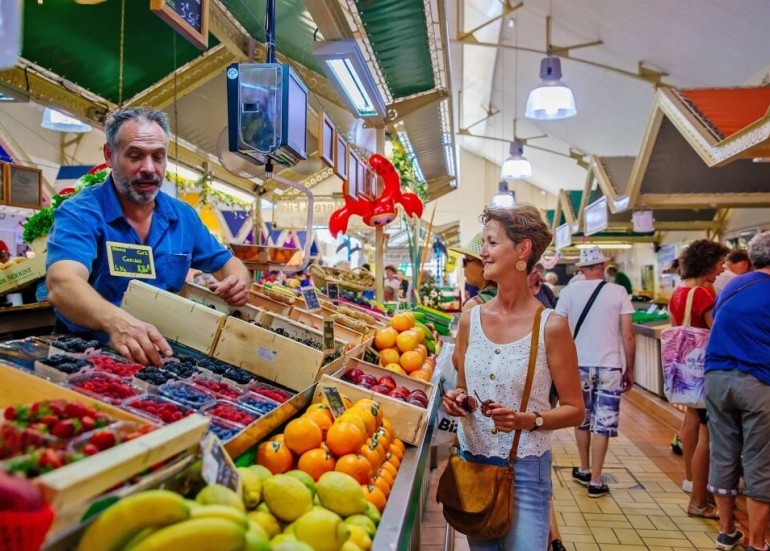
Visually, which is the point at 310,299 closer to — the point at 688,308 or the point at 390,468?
the point at 390,468

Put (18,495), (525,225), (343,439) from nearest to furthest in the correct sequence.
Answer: (18,495) < (343,439) < (525,225)

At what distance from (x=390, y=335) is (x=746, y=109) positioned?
427 cm

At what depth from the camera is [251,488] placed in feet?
4.66

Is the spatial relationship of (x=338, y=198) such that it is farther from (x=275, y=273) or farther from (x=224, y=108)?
(x=224, y=108)

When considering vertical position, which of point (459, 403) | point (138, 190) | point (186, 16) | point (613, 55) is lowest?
point (459, 403)

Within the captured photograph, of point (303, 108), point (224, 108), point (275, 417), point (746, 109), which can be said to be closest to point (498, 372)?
point (275, 417)

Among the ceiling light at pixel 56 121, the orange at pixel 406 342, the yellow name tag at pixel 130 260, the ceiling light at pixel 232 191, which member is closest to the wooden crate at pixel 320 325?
the orange at pixel 406 342

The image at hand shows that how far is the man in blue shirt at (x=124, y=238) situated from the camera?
1.94 metres

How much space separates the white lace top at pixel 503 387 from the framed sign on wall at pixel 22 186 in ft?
14.4

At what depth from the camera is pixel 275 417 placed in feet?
6.12

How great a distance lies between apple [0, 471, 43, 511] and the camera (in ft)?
2.64

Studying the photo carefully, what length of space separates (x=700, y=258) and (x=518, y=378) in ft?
9.96

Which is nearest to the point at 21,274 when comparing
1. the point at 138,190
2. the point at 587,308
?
the point at 138,190

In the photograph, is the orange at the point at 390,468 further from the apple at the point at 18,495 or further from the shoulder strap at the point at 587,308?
the shoulder strap at the point at 587,308
